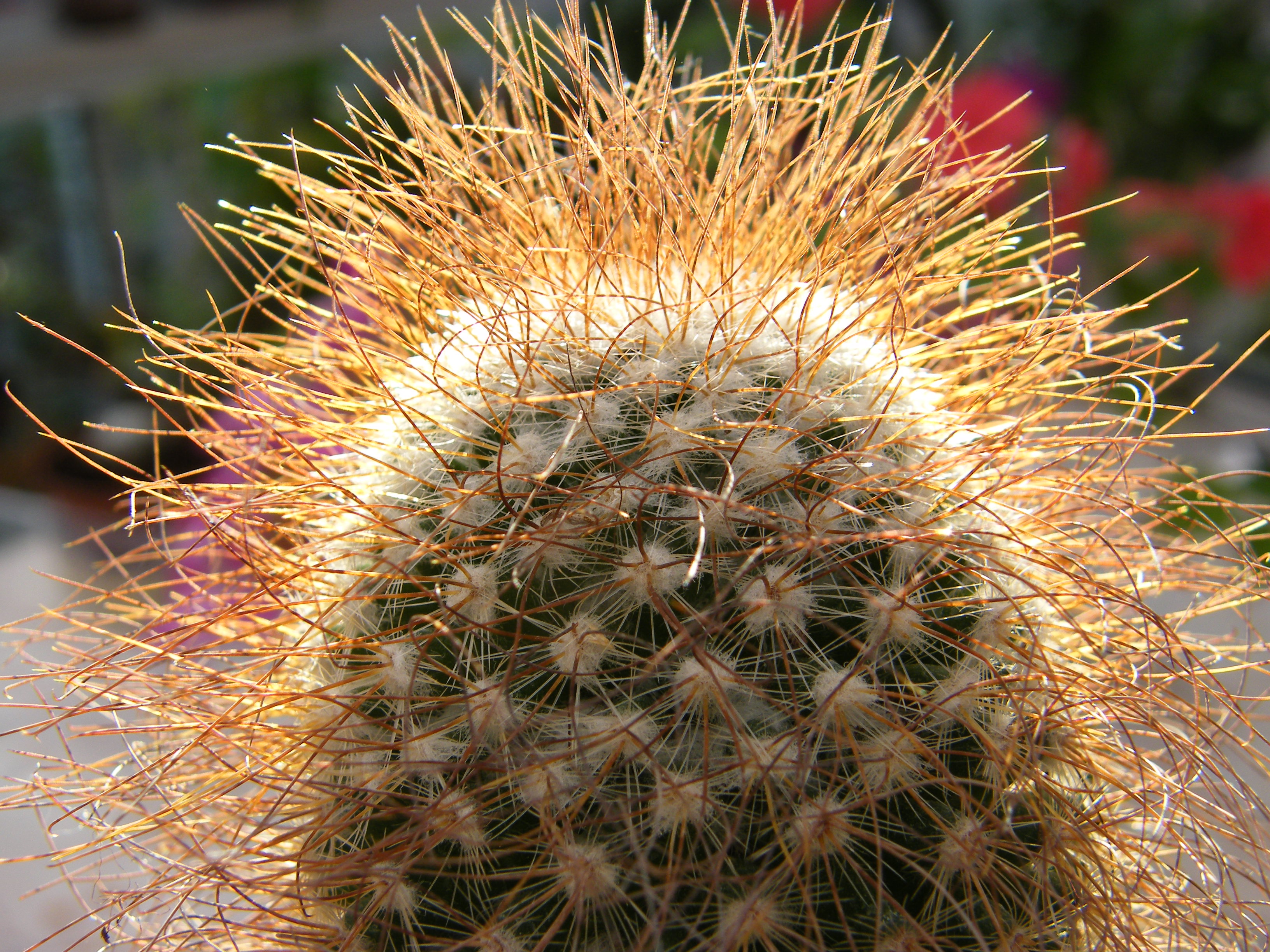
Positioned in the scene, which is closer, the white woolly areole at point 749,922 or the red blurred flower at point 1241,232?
the white woolly areole at point 749,922

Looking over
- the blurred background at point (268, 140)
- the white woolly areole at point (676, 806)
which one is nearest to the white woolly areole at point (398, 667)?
the white woolly areole at point (676, 806)

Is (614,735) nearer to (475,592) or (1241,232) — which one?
(475,592)

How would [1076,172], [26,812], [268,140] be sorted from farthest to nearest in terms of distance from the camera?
1. [268,140]
2. [1076,172]
3. [26,812]

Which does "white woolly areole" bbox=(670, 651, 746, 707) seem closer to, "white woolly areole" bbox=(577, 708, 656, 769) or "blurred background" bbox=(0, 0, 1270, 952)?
"white woolly areole" bbox=(577, 708, 656, 769)

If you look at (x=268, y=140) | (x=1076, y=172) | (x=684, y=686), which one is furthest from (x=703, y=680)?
(x=268, y=140)

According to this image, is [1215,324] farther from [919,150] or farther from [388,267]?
[388,267]

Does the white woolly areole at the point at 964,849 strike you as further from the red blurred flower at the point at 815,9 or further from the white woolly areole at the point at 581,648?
the red blurred flower at the point at 815,9

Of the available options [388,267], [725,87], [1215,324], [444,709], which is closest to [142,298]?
[725,87]

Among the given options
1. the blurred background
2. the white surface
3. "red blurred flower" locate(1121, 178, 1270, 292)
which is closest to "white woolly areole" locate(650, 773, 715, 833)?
the white surface
